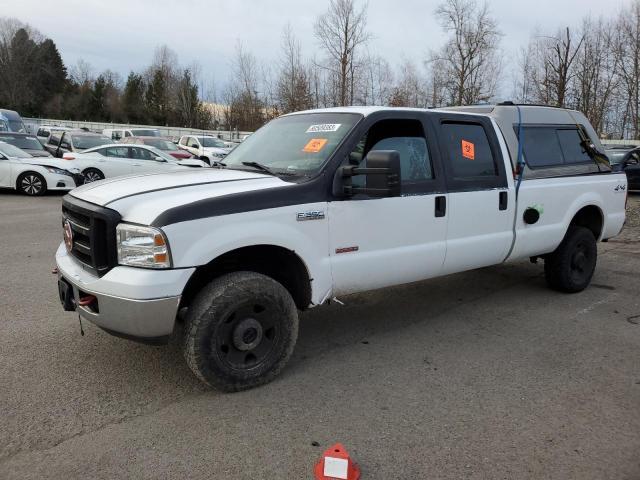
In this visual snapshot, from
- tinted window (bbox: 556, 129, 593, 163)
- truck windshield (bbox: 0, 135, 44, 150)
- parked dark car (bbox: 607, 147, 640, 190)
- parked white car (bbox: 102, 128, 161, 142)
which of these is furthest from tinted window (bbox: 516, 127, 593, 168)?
parked white car (bbox: 102, 128, 161, 142)

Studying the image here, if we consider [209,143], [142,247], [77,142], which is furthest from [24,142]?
[142,247]

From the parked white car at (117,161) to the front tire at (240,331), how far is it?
12586 mm

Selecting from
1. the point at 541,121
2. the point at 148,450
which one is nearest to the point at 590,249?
the point at 541,121

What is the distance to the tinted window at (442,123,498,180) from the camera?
4625 millimetres

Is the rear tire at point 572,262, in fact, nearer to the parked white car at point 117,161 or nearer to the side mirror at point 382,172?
the side mirror at point 382,172

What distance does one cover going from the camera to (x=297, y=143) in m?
4.27

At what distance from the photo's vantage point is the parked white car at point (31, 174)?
567 inches

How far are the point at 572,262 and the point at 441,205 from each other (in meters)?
2.50

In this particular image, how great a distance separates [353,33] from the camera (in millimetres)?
28062

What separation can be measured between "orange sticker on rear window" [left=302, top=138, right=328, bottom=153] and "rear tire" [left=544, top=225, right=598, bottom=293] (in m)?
3.29

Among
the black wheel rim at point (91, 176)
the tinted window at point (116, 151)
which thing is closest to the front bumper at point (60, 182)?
the black wheel rim at point (91, 176)

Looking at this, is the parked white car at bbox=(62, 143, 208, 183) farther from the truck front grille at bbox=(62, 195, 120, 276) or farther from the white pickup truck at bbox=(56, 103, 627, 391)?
the truck front grille at bbox=(62, 195, 120, 276)

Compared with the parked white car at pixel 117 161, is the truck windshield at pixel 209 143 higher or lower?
higher

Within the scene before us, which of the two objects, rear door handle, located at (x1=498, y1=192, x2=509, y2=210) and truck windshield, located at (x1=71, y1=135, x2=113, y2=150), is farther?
truck windshield, located at (x1=71, y1=135, x2=113, y2=150)
